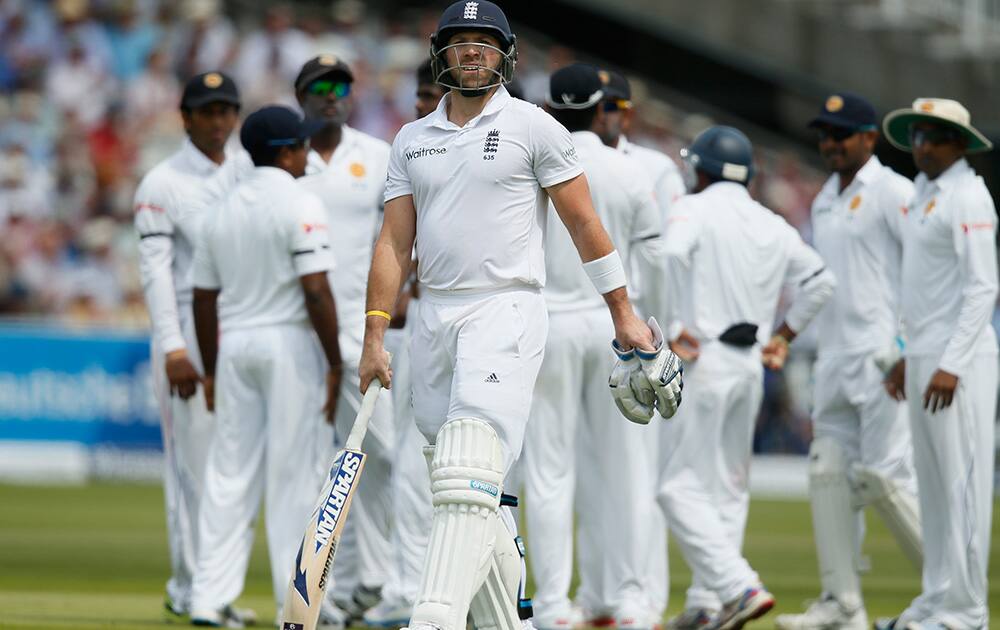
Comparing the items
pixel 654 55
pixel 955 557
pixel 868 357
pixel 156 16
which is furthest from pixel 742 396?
pixel 654 55

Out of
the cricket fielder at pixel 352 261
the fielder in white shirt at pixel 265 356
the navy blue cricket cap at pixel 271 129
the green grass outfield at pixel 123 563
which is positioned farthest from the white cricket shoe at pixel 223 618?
the navy blue cricket cap at pixel 271 129

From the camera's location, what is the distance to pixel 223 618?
836 cm

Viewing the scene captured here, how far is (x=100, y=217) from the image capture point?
2064 cm

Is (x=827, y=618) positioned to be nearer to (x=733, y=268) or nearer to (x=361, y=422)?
(x=733, y=268)

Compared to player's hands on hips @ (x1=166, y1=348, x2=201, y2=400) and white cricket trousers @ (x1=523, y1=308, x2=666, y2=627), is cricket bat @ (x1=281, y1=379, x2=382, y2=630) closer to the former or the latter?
white cricket trousers @ (x1=523, y1=308, x2=666, y2=627)

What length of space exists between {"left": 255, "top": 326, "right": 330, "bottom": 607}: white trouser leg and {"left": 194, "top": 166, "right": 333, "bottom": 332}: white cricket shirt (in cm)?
13

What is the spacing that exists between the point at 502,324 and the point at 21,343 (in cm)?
1329

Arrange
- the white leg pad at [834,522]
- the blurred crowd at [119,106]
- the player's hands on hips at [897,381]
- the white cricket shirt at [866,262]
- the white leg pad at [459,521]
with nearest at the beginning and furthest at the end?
1. the white leg pad at [459,521]
2. the player's hands on hips at [897,381]
3. the white leg pad at [834,522]
4. the white cricket shirt at [866,262]
5. the blurred crowd at [119,106]

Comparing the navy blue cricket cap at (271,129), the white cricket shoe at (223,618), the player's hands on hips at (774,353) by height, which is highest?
the navy blue cricket cap at (271,129)

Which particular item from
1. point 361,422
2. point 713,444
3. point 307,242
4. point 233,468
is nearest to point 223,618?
point 233,468

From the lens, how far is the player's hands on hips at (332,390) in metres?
8.48

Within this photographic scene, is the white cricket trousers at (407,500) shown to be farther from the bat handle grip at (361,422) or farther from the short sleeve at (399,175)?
the bat handle grip at (361,422)

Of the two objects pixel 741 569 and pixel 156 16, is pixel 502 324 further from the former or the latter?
pixel 156 16

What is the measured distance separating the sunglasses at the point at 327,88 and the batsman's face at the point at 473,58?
3024 mm
